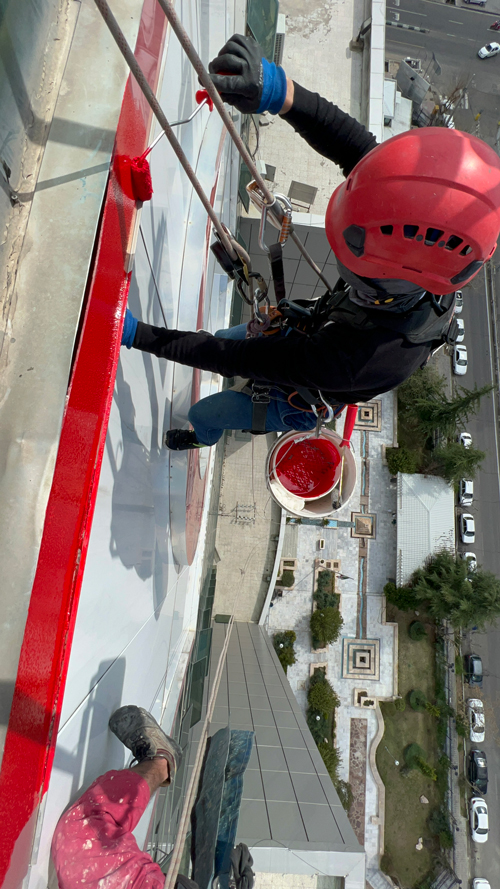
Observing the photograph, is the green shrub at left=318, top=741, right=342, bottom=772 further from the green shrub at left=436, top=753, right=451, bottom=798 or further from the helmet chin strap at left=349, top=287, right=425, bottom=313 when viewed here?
the helmet chin strap at left=349, top=287, right=425, bottom=313

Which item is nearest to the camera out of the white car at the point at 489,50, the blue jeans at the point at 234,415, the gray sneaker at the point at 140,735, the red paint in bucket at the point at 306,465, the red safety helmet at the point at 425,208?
the red safety helmet at the point at 425,208

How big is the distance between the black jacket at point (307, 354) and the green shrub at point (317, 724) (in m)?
11.0

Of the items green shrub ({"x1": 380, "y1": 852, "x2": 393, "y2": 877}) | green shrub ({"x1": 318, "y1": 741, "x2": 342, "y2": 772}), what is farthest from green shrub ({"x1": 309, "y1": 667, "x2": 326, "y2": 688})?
green shrub ({"x1": 380, "y1": 852, "x2": 393, "y2": 877})

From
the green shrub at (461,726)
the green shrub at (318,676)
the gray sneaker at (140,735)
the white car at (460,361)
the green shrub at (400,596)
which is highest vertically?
the white car at (460,361)

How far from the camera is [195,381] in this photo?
3701mm

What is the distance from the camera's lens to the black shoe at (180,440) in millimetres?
2731

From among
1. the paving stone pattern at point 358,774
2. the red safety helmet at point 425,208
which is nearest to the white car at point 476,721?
the paving stone pattern at point 358,774

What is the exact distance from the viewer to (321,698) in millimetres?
10828

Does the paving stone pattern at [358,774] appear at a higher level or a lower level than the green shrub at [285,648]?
lower

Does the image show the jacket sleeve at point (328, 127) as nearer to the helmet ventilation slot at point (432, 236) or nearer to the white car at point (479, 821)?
the helmet ventilation slot at point (432, 236)

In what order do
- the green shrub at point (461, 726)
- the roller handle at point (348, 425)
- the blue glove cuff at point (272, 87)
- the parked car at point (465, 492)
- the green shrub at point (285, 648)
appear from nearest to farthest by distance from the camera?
Result: the blue glove cuff at point (272, 87), the roller handle at point (348, 425), the green shrub at point (285, 648), the green shrub at point (461, 726), the parked car at point (465, 492)

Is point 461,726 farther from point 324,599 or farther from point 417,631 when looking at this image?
point 324,599

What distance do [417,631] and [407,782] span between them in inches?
144

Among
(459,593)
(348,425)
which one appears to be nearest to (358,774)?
(459,593)
